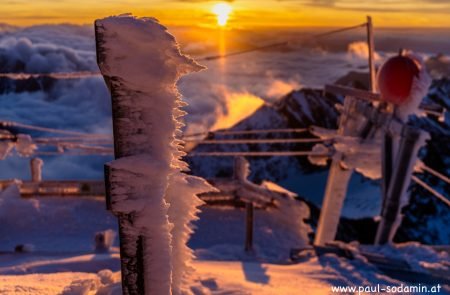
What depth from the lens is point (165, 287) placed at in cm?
262

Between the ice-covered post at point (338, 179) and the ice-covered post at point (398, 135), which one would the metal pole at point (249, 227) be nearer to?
the ice-covered post at point (338, 179)

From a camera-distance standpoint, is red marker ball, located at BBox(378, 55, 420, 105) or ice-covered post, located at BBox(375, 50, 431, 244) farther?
red marker ball, located at BBox(378, 55, 420, 105)

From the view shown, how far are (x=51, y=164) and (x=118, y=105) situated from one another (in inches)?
2796

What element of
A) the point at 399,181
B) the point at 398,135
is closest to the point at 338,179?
the point at 399,181

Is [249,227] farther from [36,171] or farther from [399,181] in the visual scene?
[36,171]

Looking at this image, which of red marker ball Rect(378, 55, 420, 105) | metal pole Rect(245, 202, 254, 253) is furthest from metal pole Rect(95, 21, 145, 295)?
metal pole Rect(245, 202, 254, 253)

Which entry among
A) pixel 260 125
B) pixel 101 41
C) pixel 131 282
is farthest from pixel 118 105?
pixel 260 125

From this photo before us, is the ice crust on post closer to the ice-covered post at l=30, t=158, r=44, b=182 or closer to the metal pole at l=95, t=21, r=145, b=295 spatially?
the metal pole at l=95, t=21, r=145, b=295

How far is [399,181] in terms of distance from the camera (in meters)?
6.23

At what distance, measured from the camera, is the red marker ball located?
20.6 ft

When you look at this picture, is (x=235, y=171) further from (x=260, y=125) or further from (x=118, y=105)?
(x=260, y=125)

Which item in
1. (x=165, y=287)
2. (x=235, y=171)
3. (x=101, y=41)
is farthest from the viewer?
(x=235, y=171)

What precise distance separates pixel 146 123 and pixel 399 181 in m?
4.81

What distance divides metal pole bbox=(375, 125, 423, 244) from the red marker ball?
552mm
